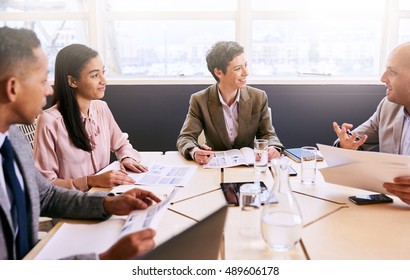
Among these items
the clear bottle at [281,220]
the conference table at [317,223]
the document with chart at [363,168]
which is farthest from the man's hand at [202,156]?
the clear bottle at [281,220]

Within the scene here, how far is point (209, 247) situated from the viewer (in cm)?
88

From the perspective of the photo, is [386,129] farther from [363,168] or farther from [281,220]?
[281,220]

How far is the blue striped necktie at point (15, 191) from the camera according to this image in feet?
3.66

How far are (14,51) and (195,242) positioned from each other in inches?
27.3

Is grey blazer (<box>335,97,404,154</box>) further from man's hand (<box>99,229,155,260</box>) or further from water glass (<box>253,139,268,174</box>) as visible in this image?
man's hand (<box>99,229,155,260</box>)

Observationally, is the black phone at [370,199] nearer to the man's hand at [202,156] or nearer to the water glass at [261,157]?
the water glass at [261,157]

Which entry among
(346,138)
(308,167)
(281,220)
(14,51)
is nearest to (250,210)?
(281,220)

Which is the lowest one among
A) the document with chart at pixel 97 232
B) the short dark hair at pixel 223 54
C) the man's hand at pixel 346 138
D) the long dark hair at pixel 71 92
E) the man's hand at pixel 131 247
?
the document with chart at pixel 97 232

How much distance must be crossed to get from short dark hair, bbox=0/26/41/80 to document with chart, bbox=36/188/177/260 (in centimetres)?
47

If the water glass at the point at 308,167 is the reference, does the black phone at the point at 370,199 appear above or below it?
below

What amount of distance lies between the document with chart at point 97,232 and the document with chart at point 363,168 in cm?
64

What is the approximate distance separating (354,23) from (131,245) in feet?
10.4

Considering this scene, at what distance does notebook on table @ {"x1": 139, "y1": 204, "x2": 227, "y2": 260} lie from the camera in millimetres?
726

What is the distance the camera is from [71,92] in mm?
1942
